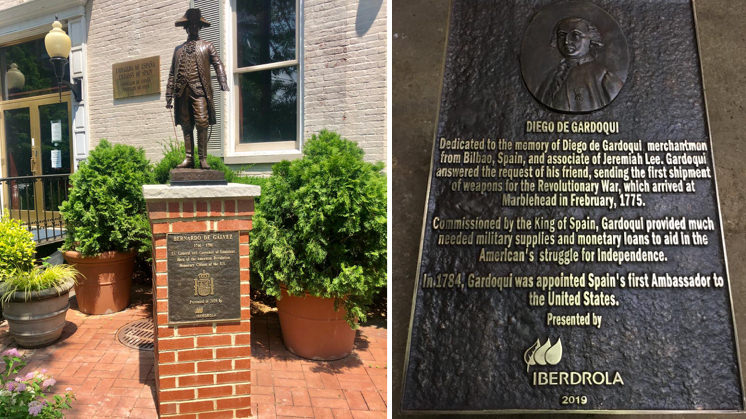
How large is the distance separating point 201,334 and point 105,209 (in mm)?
2957

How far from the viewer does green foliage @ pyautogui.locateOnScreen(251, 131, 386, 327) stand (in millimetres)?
3701

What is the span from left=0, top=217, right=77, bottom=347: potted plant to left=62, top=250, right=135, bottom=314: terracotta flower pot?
2.05 ft

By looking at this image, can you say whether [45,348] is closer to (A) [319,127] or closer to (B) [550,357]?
(A) [319,127]

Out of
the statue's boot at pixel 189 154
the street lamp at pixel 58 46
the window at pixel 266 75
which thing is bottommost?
the statue's boot at pixel 189 154

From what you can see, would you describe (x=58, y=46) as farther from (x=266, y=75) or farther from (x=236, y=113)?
(x=266, y=75)

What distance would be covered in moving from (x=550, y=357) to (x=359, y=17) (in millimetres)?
4802

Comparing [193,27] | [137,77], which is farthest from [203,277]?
[137,77]

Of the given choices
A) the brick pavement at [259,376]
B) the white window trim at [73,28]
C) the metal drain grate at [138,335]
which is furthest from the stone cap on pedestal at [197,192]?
the white window trim at [73,28]

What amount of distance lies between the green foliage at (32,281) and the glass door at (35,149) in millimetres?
4892

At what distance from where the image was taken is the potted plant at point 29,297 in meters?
4.20

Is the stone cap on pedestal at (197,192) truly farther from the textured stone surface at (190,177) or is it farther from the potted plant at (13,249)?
the potted plant at (13,249)

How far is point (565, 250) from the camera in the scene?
228 cm

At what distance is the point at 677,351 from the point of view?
230cm

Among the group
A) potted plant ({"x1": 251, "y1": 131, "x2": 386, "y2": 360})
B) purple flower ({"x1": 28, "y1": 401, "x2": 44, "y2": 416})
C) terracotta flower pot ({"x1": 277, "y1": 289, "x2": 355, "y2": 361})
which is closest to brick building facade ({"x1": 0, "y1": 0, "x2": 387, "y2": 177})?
potted plant ({"x1": 251, "y1": 131, "x2": 386, "y2": 360})
